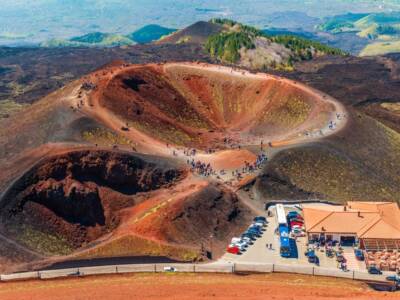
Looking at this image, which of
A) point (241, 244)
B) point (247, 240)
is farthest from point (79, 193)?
point (247, 240)

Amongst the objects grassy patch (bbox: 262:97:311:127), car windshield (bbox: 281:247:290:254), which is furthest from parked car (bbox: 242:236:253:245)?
grassy patch (bbox: 262:97:311:127)

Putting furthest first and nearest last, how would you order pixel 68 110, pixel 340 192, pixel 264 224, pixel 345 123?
pixel 345 123
pixel 68 110
pixel 340 192
pixel 264 224

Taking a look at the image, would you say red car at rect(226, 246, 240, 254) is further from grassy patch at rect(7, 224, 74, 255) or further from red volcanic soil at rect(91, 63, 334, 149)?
red volcanic soil at rect(91, 63, 334, 149)

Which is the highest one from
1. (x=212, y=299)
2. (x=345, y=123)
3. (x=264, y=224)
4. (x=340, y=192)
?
(x=345, y=123)

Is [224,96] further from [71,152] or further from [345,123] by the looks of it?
[71,152]

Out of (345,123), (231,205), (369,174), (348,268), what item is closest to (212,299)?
(348,268)

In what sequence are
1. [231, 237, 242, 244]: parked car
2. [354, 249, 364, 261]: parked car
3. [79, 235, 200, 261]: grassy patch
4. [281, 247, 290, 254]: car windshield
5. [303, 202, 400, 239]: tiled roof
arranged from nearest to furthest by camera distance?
[79, 235, 200, 261]: grassy patch
[354, 249, 364, 261]: parked car
[281, 247, 290, 254]: car windshield
[231, 237, 242, 244]: parked car
[303, 202, 400, 239]: tiled roof

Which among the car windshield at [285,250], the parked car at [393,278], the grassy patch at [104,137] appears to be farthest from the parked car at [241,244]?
the grassy patch at [104,137]
